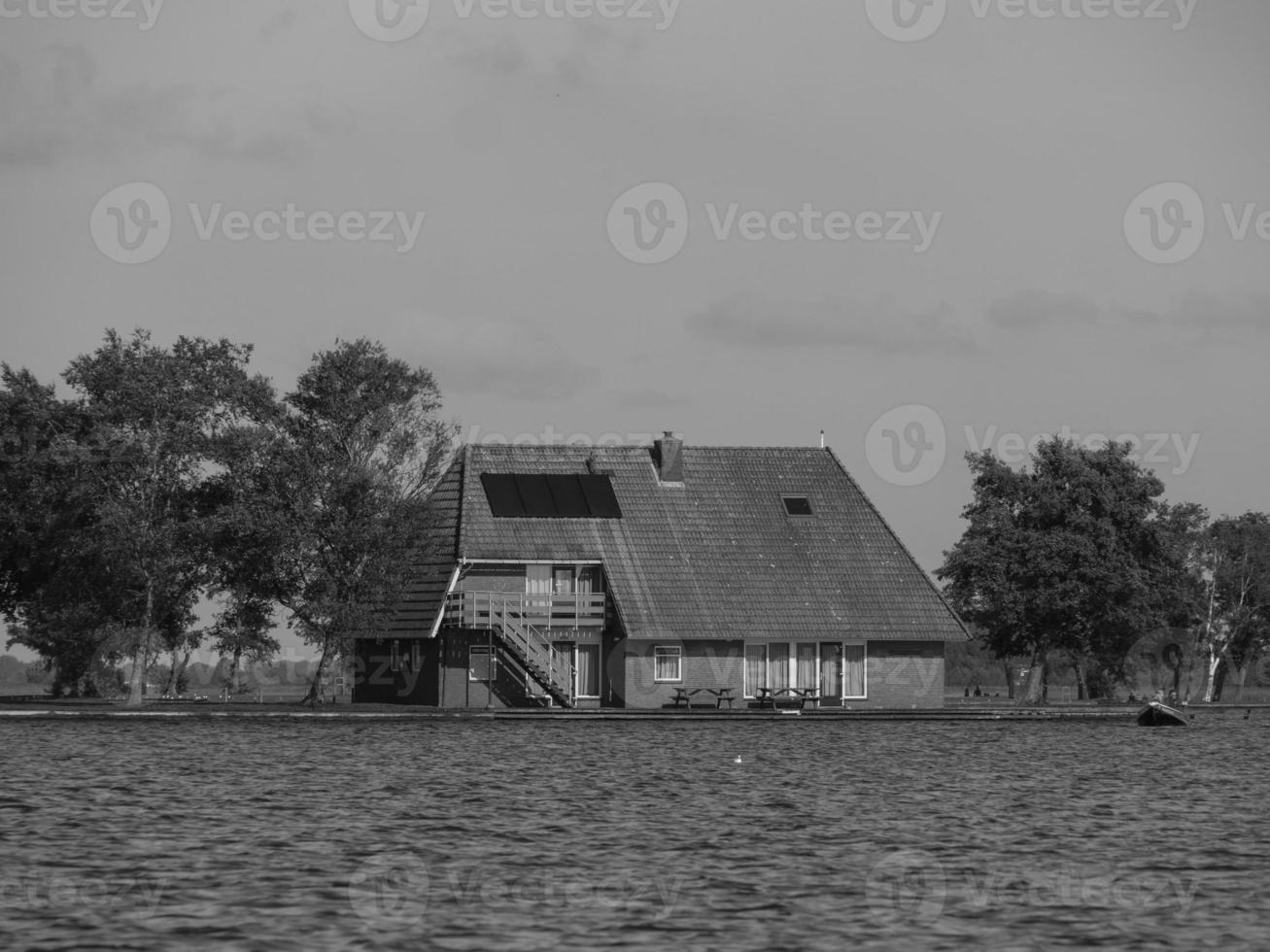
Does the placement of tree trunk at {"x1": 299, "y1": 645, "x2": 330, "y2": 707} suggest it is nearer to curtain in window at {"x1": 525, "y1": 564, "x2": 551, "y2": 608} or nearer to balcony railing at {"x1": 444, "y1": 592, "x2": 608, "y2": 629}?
balcony railing at {"x1": 444, "y1": 592, "x2": 608, "y2": 629}

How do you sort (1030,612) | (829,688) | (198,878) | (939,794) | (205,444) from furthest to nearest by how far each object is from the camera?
(1030,612)
(829,688)
(205,444)
(939,794)
(198,878)

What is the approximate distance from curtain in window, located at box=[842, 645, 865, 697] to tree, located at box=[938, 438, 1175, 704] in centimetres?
1446

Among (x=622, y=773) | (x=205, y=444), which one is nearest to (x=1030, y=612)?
(x=205, y=444)

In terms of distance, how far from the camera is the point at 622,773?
42188mm

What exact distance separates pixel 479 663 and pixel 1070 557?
28.0 meters

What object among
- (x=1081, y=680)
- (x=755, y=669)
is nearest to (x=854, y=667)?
(x=755, y=669)

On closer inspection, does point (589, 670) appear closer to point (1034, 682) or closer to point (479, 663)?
point (479, 663)

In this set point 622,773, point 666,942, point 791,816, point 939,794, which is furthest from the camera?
point 622,773

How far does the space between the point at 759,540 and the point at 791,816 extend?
39.0m

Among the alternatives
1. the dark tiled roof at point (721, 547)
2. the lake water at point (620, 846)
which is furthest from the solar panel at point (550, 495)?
the lake water at point (620, 846)

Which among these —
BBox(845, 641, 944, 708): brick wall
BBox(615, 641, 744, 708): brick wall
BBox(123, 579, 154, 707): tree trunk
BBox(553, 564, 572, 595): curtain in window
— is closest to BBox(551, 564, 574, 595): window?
BBox(553, 564, 572, 595): curtain in window

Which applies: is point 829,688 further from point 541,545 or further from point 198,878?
point 198,878

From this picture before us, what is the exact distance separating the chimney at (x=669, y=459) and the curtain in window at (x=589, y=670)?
7913 mm

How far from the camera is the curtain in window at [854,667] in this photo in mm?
71125
